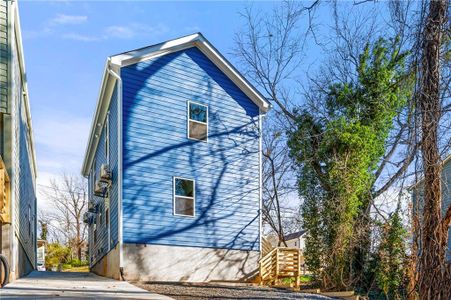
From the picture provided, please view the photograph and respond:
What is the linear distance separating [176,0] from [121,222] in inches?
228

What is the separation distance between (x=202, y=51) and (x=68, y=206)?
24.6m

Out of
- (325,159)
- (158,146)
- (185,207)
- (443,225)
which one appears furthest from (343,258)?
(443,225)

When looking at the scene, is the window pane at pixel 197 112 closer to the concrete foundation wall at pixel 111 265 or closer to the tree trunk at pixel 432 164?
the concrete foundation wall at pixel 111 265

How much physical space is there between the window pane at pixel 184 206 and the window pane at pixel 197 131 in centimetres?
178

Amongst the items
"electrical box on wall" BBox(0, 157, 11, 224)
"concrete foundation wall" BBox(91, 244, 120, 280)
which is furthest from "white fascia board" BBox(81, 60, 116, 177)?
"concrete foundation wall" BBox(91, 244, 120, 280)

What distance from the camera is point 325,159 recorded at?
14.3 m

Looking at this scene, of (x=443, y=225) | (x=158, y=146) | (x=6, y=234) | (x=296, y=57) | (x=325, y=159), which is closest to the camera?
(x=443, y=225)

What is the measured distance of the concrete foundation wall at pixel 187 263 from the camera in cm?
1134

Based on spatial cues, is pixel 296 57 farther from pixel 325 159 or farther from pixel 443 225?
pixel 443 225

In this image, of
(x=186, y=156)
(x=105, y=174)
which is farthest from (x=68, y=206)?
(x=186, y=156)

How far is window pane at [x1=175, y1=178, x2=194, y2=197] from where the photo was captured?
12562mm

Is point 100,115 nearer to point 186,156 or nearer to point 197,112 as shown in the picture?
point 197,112

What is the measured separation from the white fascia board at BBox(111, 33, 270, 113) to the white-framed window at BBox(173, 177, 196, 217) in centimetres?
335

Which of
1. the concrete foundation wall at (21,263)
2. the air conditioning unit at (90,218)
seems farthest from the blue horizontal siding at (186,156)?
the air conditioning unit at (90,218)
